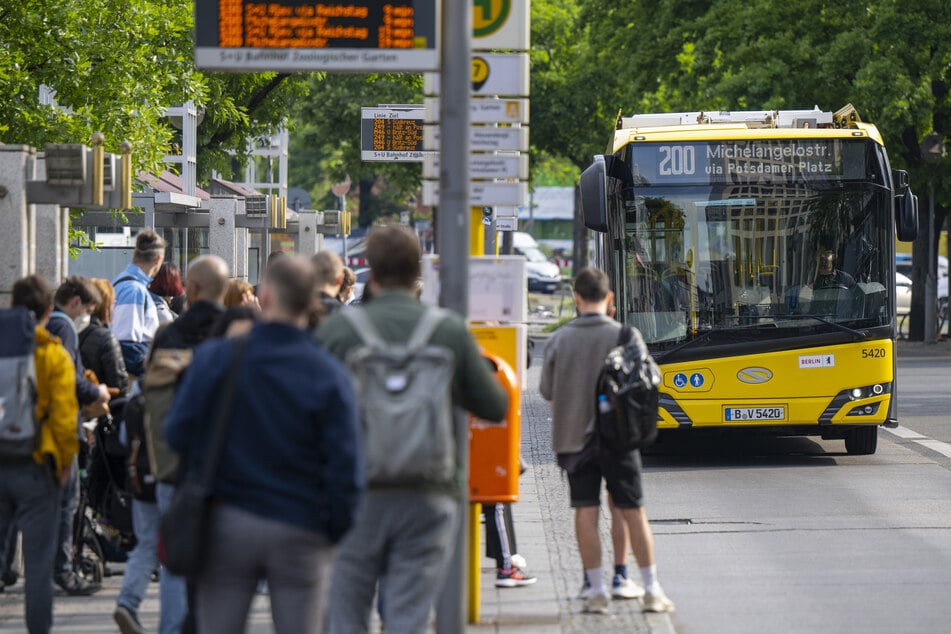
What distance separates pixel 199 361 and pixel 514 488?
2834 millimetres

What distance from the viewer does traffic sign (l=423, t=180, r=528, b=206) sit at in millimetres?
7141

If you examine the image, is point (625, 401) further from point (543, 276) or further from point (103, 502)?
point (543, 276)

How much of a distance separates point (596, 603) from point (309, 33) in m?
2.92

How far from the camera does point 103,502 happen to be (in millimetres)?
8172

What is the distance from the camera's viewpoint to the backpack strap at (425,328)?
5.07 meters

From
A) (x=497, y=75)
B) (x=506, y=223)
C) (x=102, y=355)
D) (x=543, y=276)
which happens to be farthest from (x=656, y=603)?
(x=543, y=276)

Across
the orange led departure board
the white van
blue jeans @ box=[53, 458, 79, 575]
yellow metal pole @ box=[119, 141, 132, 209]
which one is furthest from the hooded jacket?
the white van

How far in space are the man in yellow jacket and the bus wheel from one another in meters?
9.25

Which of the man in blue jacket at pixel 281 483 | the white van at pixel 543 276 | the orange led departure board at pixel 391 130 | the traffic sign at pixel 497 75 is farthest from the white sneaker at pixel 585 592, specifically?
the white van at pixel 543 276

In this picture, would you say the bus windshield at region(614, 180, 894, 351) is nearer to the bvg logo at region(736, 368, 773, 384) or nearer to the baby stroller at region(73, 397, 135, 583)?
the bvg logo at region(736, 368, 773, 384)

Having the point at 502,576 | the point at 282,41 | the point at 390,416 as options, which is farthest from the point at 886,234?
the point at 390,416

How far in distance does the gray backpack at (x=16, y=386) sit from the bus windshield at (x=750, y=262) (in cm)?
782

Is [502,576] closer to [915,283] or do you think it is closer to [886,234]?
[886,234]

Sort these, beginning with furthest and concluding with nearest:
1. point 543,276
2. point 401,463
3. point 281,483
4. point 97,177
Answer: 1. point 543,276
2. point 97,177
3. point 401,463
4. point 281,483
